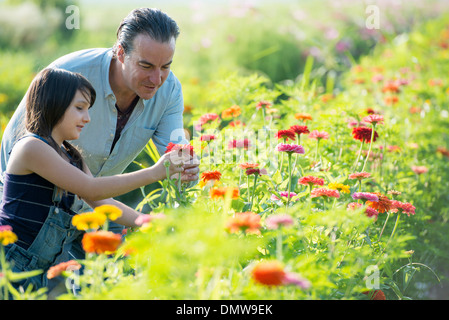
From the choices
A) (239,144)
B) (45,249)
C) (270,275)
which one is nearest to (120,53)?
(239,144)

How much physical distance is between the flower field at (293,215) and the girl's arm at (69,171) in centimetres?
8

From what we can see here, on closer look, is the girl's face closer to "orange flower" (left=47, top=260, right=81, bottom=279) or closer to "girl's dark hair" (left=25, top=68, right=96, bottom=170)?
"girl's dark hair" (left=25, top=68, right=96, bottom=170)

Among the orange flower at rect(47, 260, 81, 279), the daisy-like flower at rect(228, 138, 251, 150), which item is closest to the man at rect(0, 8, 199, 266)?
the daisy-like flower at rect(228, 138, 251, 150)

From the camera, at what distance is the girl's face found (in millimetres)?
1891

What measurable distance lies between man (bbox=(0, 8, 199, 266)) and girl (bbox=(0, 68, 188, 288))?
0.24 meters

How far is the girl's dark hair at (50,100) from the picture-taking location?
1.86 metres

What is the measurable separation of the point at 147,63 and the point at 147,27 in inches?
6.1

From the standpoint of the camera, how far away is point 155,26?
2232 mm

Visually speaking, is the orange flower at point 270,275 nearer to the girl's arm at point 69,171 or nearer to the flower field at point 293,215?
the flower field at point 293,215

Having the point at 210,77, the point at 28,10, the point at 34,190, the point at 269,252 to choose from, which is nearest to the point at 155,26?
the point at 34,190

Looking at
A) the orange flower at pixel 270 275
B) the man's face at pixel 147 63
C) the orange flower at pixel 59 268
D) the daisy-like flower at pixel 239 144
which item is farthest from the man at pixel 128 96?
the orange flower at pixel 270 275

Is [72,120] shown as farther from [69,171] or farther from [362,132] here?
[362,132]

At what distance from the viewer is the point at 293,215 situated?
1.48m
